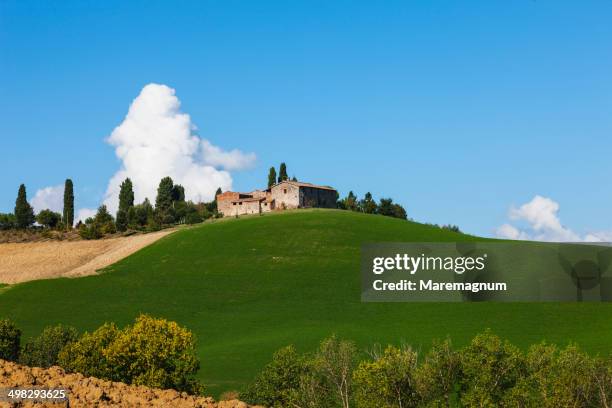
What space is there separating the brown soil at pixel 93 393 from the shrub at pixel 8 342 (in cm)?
4588

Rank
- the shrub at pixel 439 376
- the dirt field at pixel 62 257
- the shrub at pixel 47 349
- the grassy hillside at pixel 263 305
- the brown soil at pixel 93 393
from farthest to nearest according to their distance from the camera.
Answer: the dirt field at pixel 62 257 → the grassy hillside at pixel 263 305 → the shrub at pixel 47 349 → the shrub at pixel 439 376 → the brown soil at pixel 93 393

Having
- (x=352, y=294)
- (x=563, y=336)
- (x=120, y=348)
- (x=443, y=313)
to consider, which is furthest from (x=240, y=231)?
(x=120, y=348)

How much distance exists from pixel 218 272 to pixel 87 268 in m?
23.3

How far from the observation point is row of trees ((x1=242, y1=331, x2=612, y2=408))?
58344 millimetres

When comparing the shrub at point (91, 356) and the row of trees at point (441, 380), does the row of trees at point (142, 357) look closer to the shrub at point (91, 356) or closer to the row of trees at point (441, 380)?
the shrub at point (91, 356)

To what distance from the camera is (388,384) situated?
191ft

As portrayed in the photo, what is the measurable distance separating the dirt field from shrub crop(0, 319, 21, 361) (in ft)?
158

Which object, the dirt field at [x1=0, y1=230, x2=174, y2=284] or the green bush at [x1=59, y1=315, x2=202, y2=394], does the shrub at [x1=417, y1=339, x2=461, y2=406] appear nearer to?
the green bush at [x1=59, y1=315, x2=202, y2=394]

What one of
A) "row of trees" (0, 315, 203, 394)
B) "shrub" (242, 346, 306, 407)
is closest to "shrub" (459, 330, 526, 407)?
"shrub" (242, 346, 306, 407)

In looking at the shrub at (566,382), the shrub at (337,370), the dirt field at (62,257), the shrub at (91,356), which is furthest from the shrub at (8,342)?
the shrub at (566,382)

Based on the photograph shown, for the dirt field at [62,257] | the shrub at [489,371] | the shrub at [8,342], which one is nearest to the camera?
the shrub at [489,371]

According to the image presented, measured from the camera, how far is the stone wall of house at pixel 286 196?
628ft

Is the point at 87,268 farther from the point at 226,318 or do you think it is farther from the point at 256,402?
the point at 256,402

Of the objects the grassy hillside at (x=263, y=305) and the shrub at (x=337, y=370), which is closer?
the shrub at (x=337, y=370)
